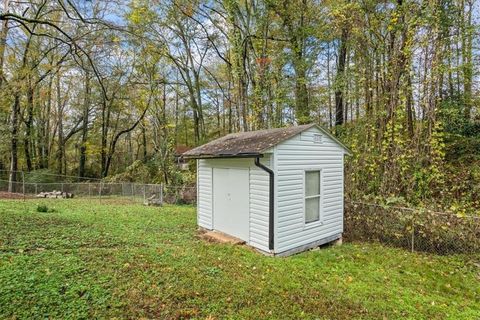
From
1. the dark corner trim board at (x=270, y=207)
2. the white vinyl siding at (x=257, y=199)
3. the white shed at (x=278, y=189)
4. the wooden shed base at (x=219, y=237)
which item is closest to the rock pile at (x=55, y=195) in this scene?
the white shed at (x=278, y=189)

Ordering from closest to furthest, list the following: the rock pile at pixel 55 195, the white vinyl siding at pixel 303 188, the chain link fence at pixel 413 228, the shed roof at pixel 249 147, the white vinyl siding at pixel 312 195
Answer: the shed roof at pixel 249 147 < the white vinyl siding at pixel 303 188 < the chain link fence at pixel 413 228 < the white vinyl siding at pixel 312 195 < the rock pile at pixel 55 195

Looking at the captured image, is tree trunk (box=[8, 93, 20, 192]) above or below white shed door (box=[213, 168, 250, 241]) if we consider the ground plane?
above

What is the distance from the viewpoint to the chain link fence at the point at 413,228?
21.4 feet

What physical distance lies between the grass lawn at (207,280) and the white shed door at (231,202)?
658 mm

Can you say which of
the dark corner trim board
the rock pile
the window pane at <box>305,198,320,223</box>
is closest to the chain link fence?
the window pane at <box>305,198,320,223</box>

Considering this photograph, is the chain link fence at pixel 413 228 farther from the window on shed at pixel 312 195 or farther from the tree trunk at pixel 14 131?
the tree trunk at pixel 14 131

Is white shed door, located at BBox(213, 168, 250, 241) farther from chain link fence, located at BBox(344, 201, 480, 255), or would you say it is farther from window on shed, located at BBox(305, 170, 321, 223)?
chain link fence, located at BBox(344, 201, 480, 255)

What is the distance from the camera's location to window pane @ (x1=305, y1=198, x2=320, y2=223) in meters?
6.79

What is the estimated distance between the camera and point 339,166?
7.61m

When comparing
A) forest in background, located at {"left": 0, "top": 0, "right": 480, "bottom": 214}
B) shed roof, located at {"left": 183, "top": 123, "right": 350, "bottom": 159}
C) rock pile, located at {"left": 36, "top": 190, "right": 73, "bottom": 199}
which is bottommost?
rock pile, located at {"left": 36, "top": 190, "right": 73, "bottom": 199}

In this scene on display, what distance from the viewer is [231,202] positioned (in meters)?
7.05

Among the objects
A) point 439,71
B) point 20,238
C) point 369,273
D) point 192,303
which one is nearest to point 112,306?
point 192,303

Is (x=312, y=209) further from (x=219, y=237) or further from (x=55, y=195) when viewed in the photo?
(x=55, y=195)

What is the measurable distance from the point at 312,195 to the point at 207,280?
3.50 metres
